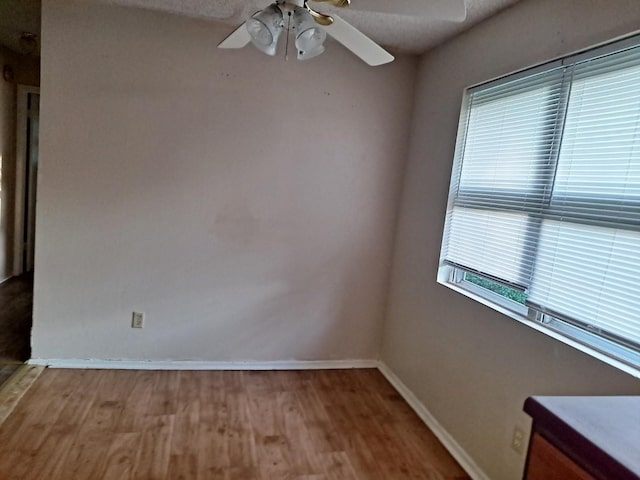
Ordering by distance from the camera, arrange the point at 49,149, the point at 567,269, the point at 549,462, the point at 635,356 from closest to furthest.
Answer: the point at 549,462 → the point at 635,356 → the point at 567,269 → the point at 49,149

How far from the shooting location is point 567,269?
5.71 ft

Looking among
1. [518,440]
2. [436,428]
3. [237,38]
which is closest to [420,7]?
[237,38]

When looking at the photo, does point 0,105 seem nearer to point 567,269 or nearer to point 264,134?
point 264,134

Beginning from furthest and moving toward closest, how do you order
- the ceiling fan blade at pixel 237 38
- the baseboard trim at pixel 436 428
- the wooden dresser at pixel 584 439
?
the baseboard trim at pixel 436 428 → the ceiling fan blade at pixel 237 38 → the wooden dresser at pixel 584 439

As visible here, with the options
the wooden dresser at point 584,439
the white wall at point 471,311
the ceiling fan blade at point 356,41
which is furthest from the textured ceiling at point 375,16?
the wooden dresser at point 584,439

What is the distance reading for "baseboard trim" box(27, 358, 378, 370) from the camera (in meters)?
2.91

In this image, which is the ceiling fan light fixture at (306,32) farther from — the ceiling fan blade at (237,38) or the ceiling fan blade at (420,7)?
the ceiling fan blade at (237,38)

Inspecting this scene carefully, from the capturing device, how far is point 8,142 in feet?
14.4

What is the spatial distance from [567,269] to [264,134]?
2064 millimetres

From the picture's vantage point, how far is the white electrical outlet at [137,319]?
2955 millimetres

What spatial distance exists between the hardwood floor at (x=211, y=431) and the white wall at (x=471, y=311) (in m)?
0.29

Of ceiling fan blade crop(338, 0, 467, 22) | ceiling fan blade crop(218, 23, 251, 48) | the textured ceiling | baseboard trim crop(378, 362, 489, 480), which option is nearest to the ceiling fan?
ceiling fan blade crop(338, 0, 467, 22)

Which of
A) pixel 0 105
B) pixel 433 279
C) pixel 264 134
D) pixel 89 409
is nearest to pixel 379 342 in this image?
pixel 433 279

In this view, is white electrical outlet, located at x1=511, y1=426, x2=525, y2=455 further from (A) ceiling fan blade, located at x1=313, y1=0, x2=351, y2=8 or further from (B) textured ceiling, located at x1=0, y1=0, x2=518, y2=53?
(B) textured ceiling, located at x1=0, y1=0, x2=518, y2=53
